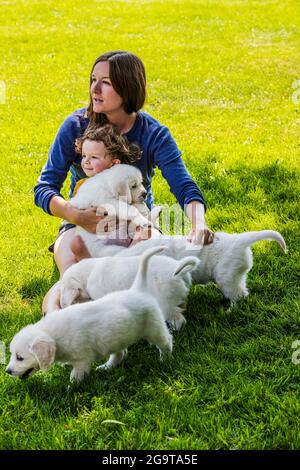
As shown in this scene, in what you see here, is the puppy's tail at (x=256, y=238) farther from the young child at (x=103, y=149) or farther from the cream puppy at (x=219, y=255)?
the young child at (x=103, y=149)

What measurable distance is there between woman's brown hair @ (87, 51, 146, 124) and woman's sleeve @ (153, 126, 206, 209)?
12.6 inches

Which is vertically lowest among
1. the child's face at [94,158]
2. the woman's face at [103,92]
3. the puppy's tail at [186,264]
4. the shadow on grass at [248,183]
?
the shadow on grass at [248,183]

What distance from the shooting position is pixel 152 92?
11.2 meters

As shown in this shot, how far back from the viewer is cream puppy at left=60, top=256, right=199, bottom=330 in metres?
4.12

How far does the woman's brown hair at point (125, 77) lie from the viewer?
4852 millimetres

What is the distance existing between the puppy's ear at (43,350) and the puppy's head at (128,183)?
1.42 meters

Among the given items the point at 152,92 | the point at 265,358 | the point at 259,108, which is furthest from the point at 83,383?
the point at 152,92

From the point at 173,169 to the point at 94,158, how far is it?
58cm

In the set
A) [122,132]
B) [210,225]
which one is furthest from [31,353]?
[210,225]

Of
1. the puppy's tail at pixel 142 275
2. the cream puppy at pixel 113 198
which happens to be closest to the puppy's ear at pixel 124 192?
the cream puppy at pixel 113 198

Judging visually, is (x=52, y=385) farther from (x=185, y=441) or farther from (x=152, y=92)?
(x=152, y=92)

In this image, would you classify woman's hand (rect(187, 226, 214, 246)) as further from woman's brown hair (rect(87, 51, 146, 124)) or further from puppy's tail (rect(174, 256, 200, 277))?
woman's brown hair (rect(87, 51, 146, 124))

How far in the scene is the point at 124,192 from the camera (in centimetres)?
470

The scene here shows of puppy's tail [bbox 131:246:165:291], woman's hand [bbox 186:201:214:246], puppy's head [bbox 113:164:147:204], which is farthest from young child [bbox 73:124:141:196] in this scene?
puppy's tail [bbox 131:246:165:291]
